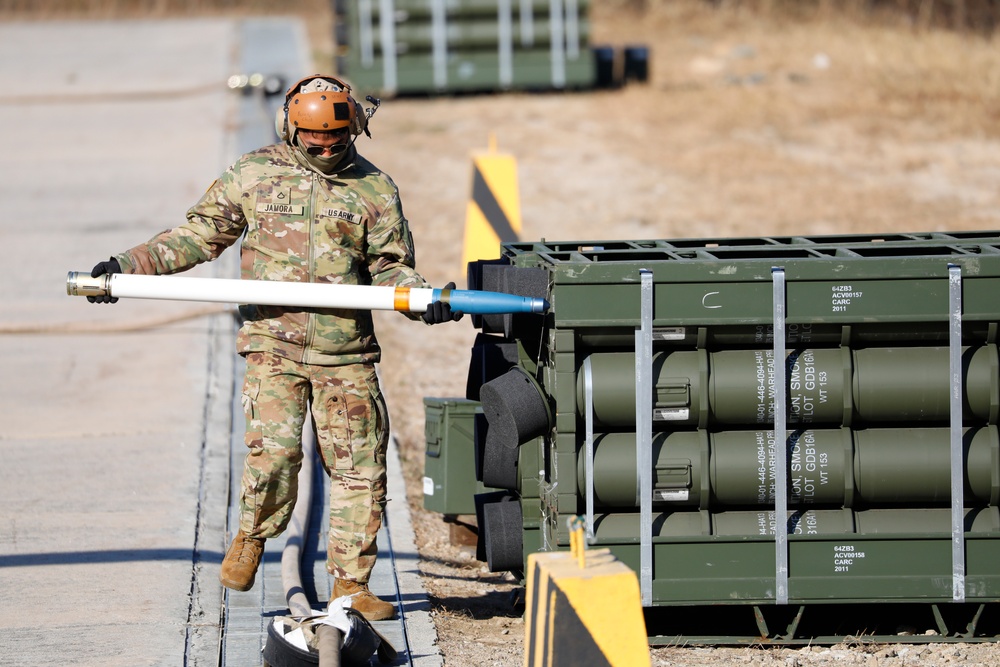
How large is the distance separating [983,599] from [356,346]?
2.68 m

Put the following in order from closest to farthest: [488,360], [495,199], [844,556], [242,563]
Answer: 1. [844,556]
2. [242,563]
3. [488,360]
4. [495,199]

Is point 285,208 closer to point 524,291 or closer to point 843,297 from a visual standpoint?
point 524,291

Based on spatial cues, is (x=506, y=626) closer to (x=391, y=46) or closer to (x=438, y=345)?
(x=438, y=345)

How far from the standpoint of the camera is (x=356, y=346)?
5.58m

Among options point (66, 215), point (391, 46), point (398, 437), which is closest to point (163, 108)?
point (391, 46)

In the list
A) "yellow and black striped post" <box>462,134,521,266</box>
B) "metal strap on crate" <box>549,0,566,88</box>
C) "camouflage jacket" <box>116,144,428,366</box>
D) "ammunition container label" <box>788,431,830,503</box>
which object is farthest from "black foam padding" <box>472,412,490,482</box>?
"metal strap on crate" <box>549,0,566,88</box>

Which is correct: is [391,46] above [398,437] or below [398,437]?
above

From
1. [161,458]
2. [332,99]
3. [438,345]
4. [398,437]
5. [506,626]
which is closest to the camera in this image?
[332,99]

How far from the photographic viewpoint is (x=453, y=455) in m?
6.42

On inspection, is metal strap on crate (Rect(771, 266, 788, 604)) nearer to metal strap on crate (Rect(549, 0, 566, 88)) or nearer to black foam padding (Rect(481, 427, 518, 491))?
black foam padding (Rect(481, 427, 518, 491))

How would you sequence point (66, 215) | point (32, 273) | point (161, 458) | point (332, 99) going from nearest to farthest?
point (332, 99), point (161, 458), point (32, 273), point (66, 215)

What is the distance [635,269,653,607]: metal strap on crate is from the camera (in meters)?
5.32

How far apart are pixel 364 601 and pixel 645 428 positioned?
4.36 feet

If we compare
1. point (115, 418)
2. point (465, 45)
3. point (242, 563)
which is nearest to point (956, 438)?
point (242, 563)
